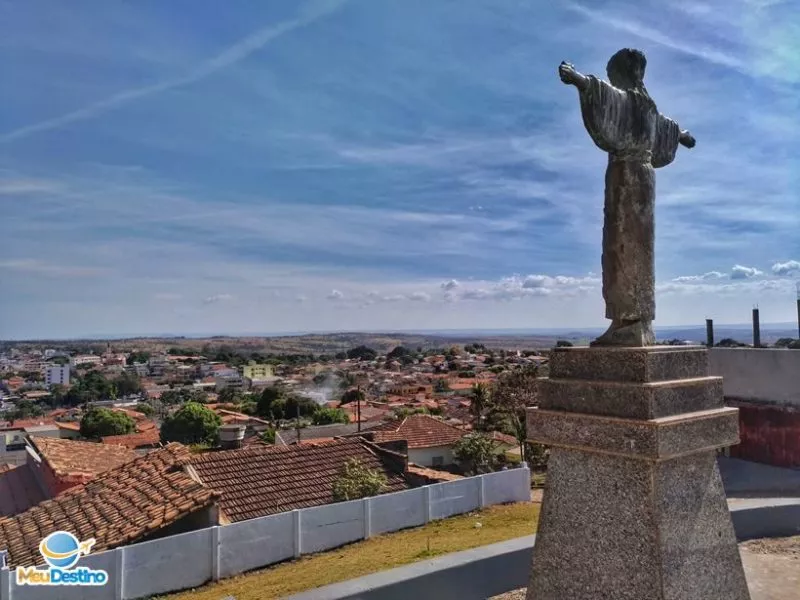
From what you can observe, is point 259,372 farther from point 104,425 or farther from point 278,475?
point 278,475

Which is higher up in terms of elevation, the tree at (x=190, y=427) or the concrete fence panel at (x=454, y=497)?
the concrete fence panel at (x=454, y=497)

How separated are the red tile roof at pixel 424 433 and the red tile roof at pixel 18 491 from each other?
12.8m

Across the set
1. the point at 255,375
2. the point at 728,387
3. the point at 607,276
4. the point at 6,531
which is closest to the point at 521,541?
the point at 607,276

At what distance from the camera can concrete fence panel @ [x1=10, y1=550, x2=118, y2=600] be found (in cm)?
713

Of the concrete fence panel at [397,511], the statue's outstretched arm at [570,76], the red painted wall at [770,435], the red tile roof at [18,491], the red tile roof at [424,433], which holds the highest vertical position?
the statue's outstretched arm at [570,76]

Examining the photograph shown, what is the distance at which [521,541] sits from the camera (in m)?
5.08

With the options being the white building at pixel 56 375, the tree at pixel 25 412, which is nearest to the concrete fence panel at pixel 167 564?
the tree at pixel 25 412

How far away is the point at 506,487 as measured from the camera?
12.2m

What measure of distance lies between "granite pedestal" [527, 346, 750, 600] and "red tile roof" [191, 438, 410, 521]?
30.9 feet

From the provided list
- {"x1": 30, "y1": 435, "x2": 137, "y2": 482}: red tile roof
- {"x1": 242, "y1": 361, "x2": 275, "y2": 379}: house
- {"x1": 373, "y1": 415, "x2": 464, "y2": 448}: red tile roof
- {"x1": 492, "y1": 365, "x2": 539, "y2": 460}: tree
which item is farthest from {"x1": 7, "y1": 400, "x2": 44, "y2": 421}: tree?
{"x1": 492, "y1": 365, "x2": 539, "y2": 460}: tree

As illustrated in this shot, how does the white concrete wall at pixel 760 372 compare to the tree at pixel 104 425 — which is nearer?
the white concrete wall at pixel 760 372

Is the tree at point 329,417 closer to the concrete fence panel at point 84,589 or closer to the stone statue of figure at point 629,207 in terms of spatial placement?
the concrete fence panel at point 84,589

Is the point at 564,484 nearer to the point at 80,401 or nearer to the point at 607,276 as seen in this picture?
the point at 607,276

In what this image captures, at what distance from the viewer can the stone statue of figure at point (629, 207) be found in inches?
138
